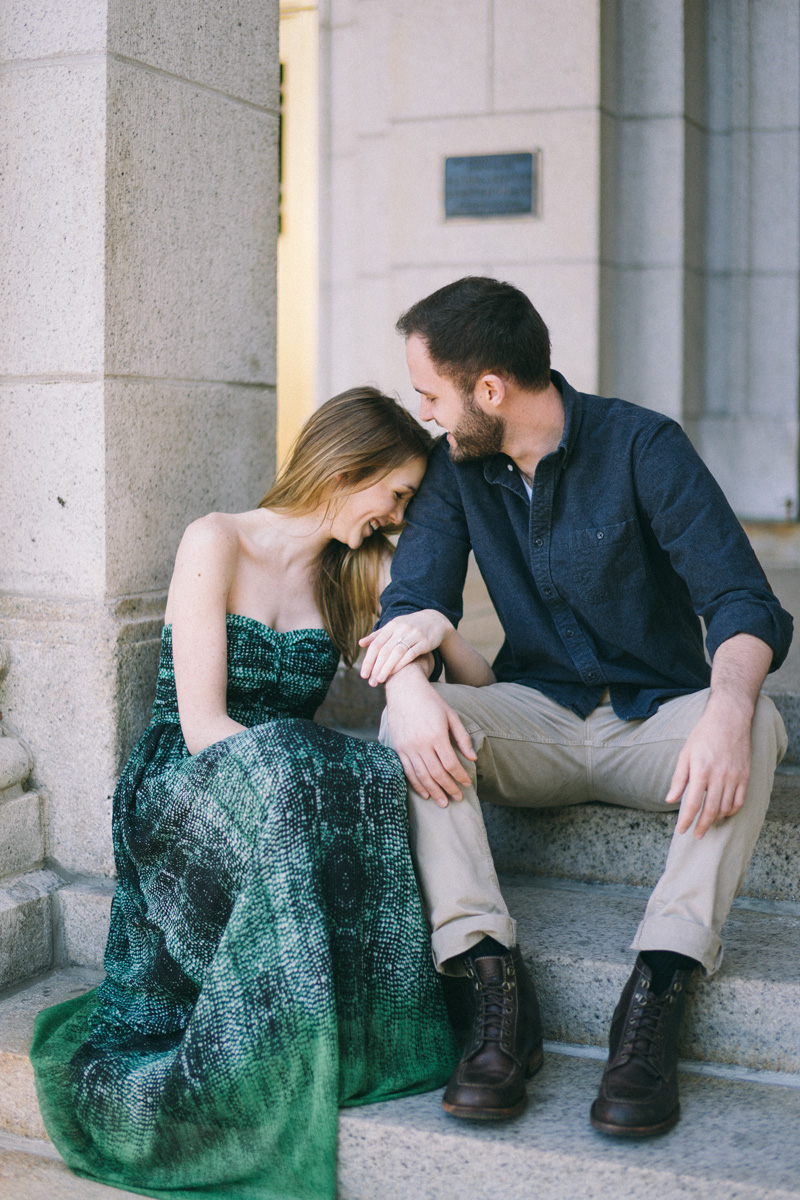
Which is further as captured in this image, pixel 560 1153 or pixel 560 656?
pixel 560 656

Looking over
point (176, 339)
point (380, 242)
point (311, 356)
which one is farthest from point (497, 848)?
point (311, 356)

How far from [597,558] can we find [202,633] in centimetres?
88

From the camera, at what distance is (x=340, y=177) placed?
288 inches

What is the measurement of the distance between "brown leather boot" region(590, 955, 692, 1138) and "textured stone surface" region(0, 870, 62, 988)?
4.69 feet

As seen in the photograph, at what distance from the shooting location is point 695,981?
237 centimetres

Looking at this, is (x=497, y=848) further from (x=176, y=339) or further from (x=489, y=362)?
(x=176, y=339)

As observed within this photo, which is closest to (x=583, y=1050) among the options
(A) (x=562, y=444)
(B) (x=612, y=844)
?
(B) (x=612, y=844)

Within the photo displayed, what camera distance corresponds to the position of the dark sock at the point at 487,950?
7.47 feet

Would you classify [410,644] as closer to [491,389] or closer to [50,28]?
[491,389]

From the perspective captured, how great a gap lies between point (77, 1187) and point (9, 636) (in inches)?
51.2

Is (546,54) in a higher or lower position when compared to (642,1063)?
higher

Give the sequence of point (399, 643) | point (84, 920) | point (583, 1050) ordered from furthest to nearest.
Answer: point (84, 920) → point (399, 643) → point (583, 1050)

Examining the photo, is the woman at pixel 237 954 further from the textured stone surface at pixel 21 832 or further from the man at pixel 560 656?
the textured stone surface at pixel 21 832

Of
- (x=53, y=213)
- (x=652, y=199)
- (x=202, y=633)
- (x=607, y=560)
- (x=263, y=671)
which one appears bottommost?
(x=263, y=671)
